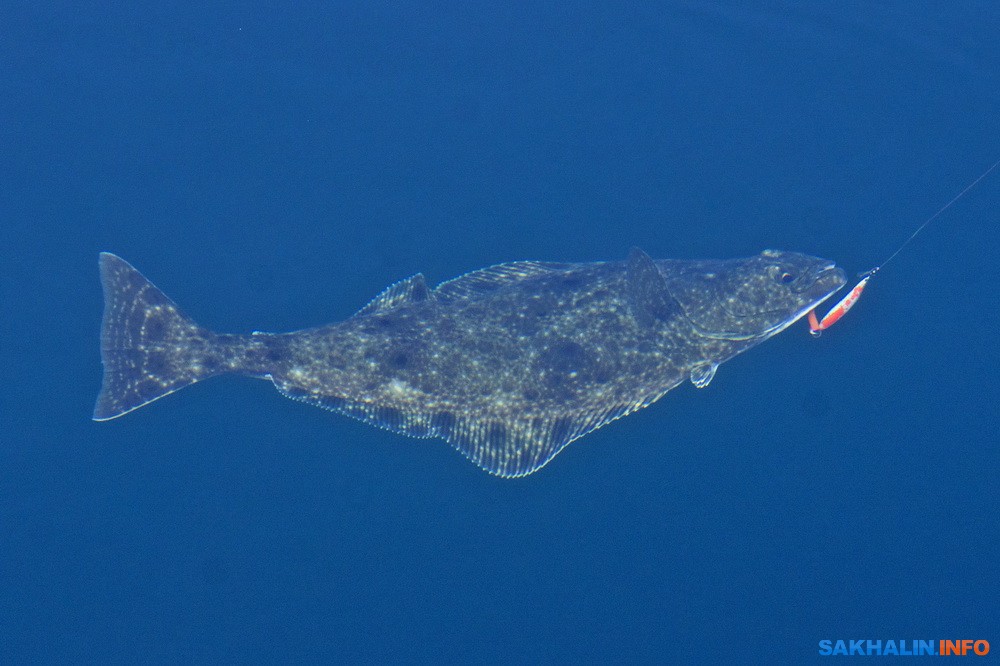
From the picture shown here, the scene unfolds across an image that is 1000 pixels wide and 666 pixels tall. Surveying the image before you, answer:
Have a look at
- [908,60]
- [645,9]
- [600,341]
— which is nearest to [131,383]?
[600,341]

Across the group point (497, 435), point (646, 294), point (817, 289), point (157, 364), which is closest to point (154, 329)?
point (157, 364)

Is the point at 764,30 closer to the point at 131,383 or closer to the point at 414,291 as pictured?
the point at 414,291

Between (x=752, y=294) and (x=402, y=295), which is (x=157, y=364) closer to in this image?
(x=402, y=295)

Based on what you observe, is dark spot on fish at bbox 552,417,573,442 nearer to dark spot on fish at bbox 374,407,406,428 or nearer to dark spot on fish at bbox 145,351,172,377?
dark spot on fish at bbox 374,407,406,428

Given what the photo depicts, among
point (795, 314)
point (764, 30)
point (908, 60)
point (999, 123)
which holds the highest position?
point (764, 30)

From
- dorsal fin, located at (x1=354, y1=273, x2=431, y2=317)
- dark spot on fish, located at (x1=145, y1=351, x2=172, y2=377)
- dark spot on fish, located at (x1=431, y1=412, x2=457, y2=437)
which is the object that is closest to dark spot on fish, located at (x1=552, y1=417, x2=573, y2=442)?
dark spot on fish, located at (x1=431, y1=412, x2=457, y2=437)
